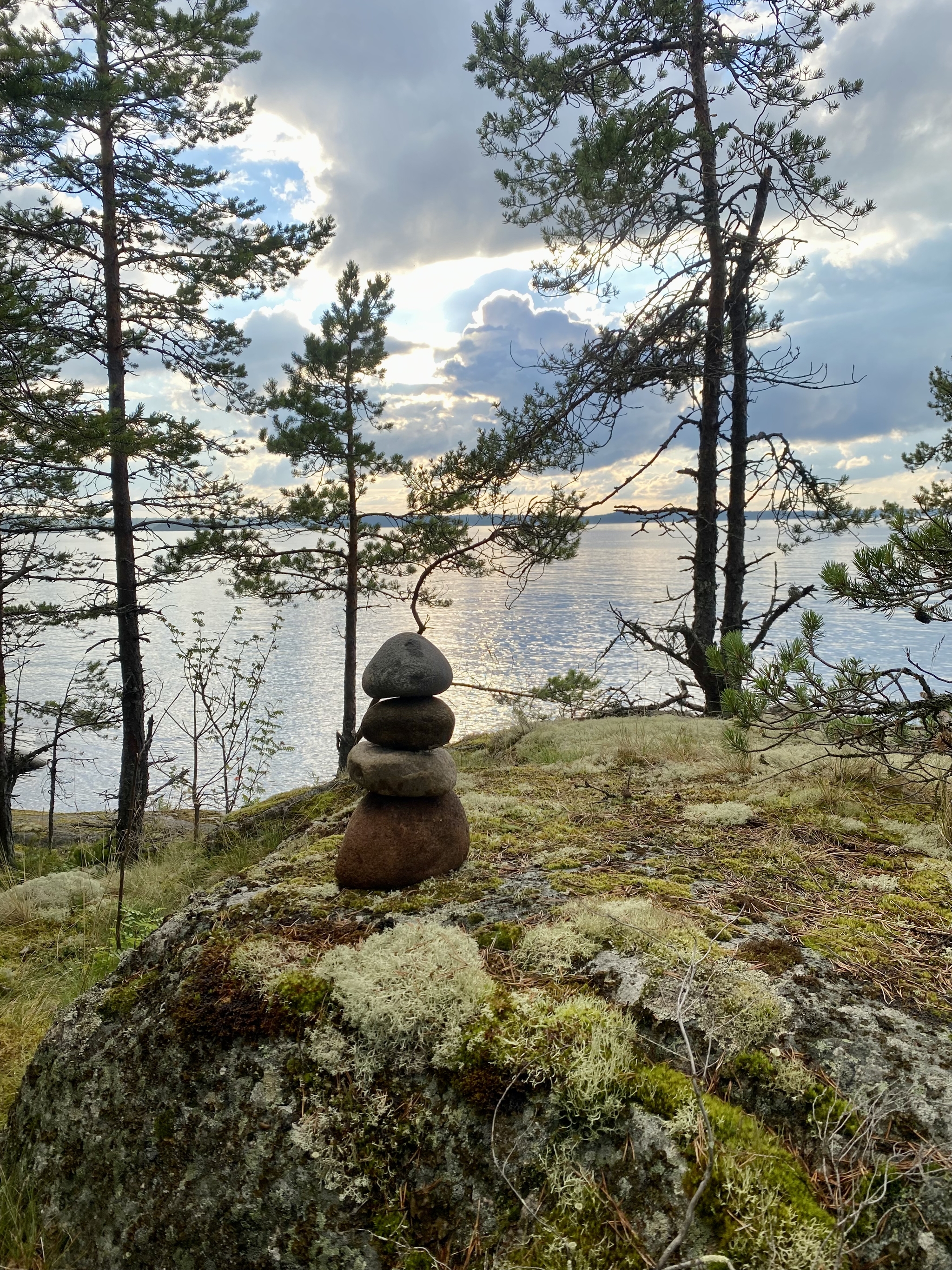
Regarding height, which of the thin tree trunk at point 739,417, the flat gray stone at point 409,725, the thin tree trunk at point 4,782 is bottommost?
the thin tree trunk at point 4,782

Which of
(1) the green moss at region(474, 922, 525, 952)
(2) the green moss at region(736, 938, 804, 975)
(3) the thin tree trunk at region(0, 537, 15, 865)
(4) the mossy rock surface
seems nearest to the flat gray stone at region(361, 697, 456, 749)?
(4) the mossy rock surface

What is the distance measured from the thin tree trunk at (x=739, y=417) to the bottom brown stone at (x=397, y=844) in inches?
294

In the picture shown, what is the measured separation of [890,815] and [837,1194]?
11.4ft

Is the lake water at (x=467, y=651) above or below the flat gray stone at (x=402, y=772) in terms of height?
below

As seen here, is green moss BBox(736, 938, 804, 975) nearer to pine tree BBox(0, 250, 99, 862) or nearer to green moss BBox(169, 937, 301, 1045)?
green moss BBox(169, 937, 301, 1045)

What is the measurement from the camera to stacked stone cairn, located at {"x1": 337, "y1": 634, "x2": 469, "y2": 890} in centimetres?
384

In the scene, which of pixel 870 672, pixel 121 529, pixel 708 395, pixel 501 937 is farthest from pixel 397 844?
pixel 121 529

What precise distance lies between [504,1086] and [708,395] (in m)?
10.1

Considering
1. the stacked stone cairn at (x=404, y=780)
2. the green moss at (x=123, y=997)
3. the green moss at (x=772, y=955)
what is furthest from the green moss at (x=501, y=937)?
the green moss at (x=123, y=997)

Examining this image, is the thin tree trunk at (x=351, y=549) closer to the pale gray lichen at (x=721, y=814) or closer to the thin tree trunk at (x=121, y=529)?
the thin tree trunk at (x=121, y=529)

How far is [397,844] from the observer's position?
3836 mm

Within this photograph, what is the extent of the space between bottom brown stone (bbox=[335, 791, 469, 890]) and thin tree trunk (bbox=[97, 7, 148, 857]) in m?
8.54

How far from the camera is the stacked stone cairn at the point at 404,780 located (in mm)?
3836

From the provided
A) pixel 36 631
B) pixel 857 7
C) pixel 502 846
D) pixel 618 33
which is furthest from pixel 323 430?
pixel 502 846
